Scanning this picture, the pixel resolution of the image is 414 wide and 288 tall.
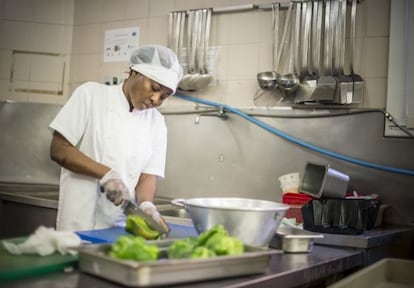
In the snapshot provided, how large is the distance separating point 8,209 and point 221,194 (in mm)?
1235

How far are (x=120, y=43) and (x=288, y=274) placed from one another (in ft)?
7.94

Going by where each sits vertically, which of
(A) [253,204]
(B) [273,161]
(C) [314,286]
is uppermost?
(B) [273,161]

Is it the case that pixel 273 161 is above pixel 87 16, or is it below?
below

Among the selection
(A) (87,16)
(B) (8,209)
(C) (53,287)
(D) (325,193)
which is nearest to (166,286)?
(C) (53,287)

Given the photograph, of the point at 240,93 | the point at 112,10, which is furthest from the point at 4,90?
the point at 240,93

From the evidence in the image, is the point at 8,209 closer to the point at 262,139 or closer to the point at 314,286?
the point at 262,139

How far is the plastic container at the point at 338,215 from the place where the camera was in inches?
74.1

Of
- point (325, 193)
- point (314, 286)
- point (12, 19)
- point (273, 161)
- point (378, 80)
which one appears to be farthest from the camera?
point (12, 19)

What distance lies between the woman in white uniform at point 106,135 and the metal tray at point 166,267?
0.88 m

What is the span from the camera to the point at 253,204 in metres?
1.67

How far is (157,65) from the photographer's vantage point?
2.08 m

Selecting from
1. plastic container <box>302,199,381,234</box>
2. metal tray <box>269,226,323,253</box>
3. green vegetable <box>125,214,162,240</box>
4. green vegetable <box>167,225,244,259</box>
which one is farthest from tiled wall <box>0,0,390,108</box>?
green vegetable <box>167,225,244,259</box>

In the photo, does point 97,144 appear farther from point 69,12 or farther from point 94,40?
point 69,12

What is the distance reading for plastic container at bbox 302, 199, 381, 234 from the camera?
74.1 inches
